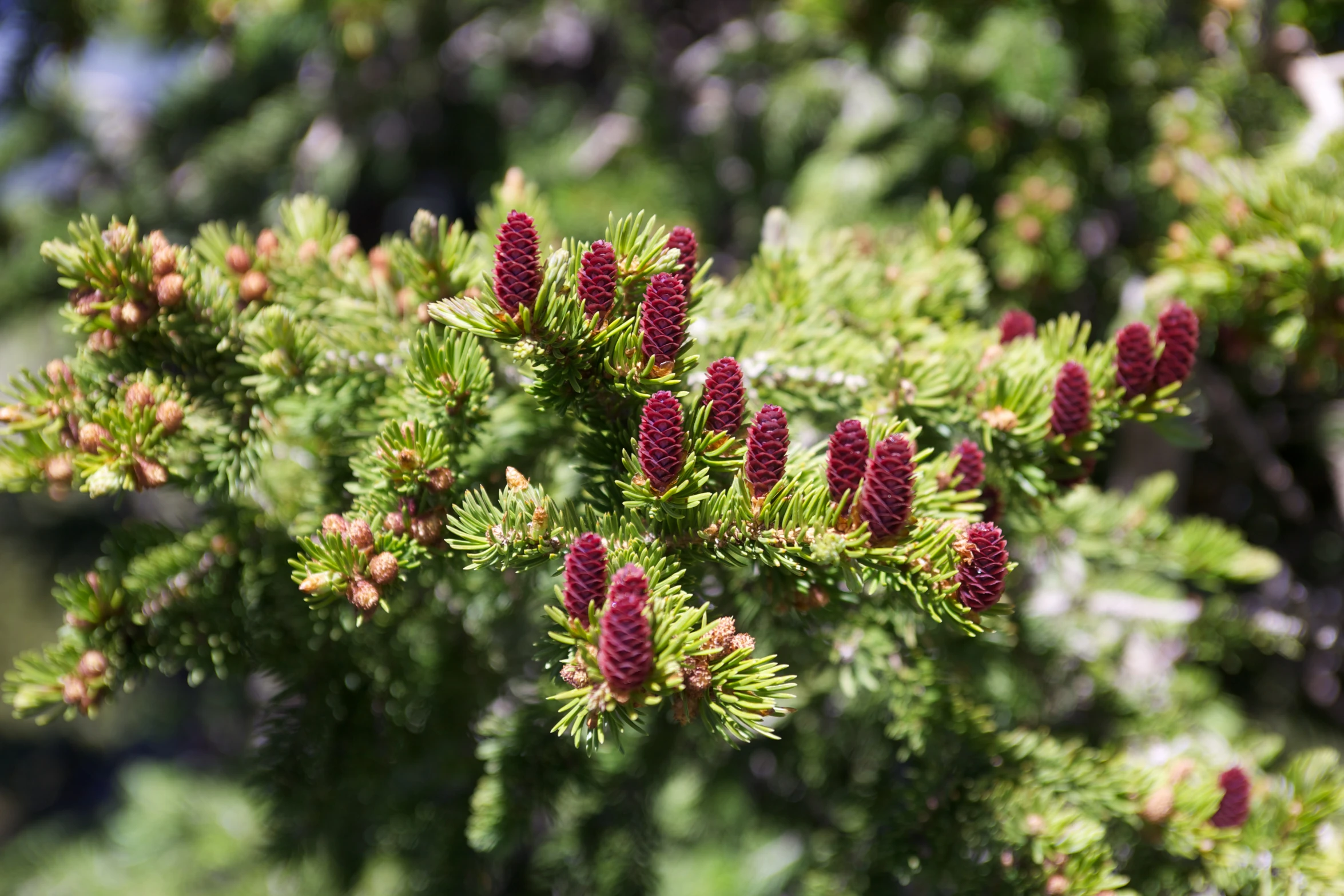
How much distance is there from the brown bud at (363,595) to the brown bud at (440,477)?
4.4 inches

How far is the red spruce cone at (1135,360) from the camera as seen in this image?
3.01ft

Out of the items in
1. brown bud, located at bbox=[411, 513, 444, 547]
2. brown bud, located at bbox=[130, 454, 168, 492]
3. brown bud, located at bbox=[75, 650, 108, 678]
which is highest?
brown bud, located at bbox=[130, 454, 168, 492]

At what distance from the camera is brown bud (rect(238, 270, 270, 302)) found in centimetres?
100

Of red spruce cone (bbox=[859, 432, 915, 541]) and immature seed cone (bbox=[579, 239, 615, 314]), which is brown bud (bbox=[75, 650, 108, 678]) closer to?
immature seed cone (bbox=[579, 239, 615, 314])

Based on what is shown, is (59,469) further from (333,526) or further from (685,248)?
(685,248)

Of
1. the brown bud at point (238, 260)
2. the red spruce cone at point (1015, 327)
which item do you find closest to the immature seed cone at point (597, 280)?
the brown bud at point (238, 260)

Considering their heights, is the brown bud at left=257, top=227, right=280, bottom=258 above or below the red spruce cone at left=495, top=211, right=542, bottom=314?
below

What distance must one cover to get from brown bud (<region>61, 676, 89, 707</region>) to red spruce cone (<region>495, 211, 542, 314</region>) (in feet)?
2.14

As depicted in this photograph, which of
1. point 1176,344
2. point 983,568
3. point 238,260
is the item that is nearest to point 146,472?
point 238,260

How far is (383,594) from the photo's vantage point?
81 centimetres

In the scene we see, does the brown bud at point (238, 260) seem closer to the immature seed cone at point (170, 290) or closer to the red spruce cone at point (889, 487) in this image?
the immature seed cone at point (170, 290)

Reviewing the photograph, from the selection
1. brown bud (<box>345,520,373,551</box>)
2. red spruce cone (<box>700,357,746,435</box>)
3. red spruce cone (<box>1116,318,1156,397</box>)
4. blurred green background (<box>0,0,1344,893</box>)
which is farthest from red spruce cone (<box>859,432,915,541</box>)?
blurred green background (<box>0,0,1344,893</box>)

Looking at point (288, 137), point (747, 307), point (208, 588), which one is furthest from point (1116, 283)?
point (288, 137)

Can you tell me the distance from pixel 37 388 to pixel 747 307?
0.83 m
